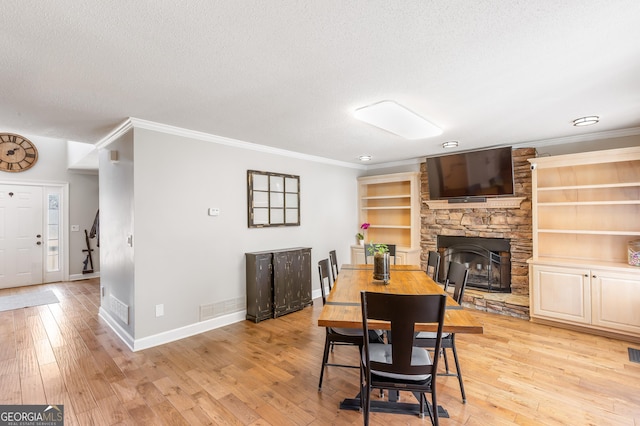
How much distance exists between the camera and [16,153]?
20.2 feet

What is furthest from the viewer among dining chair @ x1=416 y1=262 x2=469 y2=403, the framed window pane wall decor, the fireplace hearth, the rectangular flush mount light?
the fireplace hearth

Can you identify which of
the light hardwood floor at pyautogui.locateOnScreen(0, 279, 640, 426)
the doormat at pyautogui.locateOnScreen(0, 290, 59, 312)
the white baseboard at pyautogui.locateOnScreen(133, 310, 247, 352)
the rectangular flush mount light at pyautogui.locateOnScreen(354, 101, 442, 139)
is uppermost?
the rectangular flush mount light at pyautogui.locateOnScreen(354, 101, 442, 139)

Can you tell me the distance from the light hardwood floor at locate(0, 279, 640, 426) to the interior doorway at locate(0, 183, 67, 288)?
3.31 m

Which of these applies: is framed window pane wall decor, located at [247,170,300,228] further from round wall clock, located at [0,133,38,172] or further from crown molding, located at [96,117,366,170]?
round wall clock, located at [0,133,38,172]

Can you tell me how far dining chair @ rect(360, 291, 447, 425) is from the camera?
169 centimetres

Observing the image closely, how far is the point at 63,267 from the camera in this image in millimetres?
6688

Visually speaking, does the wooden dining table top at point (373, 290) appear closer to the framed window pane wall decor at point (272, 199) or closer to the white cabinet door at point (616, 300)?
the framed window pane wall decor at point (272, 199)

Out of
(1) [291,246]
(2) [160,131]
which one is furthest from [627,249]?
(2) [160,131]

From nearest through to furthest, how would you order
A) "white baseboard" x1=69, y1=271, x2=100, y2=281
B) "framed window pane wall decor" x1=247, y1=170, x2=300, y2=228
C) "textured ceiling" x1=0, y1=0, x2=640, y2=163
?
"textured ceiling" x1=0, y1=0, x2=640, y2=163 < "framed window pane wall decor" x1=247, y1=170, x2=300, y2=228 < "white baseboard" x1=69, y1=271, x2=100, y2=281

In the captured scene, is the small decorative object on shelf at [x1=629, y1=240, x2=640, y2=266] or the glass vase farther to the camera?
the small decorative object on shelf at [x1=629, y1=240, x2=640, y2=266]

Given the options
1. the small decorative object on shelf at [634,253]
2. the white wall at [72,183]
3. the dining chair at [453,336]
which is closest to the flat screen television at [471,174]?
the small decorative object on shelf at [634,253]

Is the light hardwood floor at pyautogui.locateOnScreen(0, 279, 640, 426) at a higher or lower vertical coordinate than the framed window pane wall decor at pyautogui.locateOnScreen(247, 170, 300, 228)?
lower

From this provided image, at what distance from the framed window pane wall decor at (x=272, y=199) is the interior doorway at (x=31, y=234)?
522cm

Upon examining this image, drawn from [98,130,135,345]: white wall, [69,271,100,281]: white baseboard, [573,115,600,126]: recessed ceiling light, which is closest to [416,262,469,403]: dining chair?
[573,115,600,126]: recessed ceiling light
